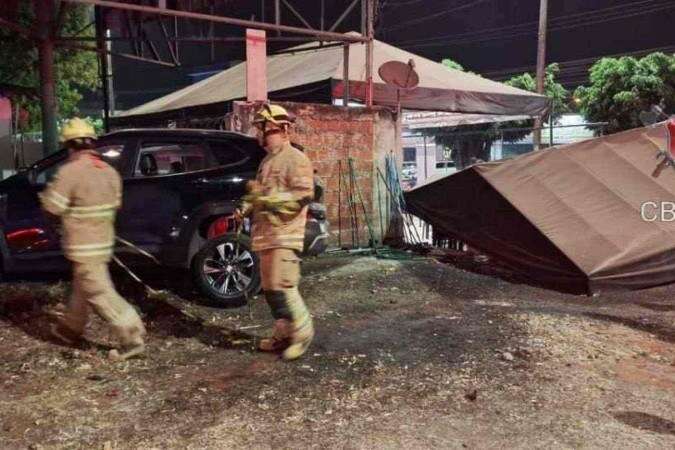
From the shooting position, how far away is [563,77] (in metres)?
27.2

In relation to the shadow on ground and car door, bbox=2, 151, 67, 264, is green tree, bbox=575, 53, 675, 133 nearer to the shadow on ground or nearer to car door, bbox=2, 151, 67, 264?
the shadow on ground

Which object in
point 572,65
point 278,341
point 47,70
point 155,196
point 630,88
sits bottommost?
point 278,341

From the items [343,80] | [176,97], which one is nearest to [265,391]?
[343,80]

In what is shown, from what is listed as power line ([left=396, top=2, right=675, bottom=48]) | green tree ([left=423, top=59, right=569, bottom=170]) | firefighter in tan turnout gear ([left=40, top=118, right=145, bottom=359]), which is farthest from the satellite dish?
power line ([left=396, top=2, right=675, bottom=48])

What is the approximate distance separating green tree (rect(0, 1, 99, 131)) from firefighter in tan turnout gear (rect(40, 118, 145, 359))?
388 inches

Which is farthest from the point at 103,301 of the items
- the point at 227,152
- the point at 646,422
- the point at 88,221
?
the point at 646,422

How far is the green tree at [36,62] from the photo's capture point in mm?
14586

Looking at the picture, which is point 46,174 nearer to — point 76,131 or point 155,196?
point 155,196

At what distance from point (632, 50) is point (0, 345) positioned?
2893 centimetres

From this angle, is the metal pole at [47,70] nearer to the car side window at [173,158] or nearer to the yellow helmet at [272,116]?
the car side window at [173,158]

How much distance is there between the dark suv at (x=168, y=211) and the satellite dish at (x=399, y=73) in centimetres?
372

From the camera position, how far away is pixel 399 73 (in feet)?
30.7

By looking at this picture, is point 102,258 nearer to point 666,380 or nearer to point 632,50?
point 666,380

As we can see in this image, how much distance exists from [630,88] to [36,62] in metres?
15.8
